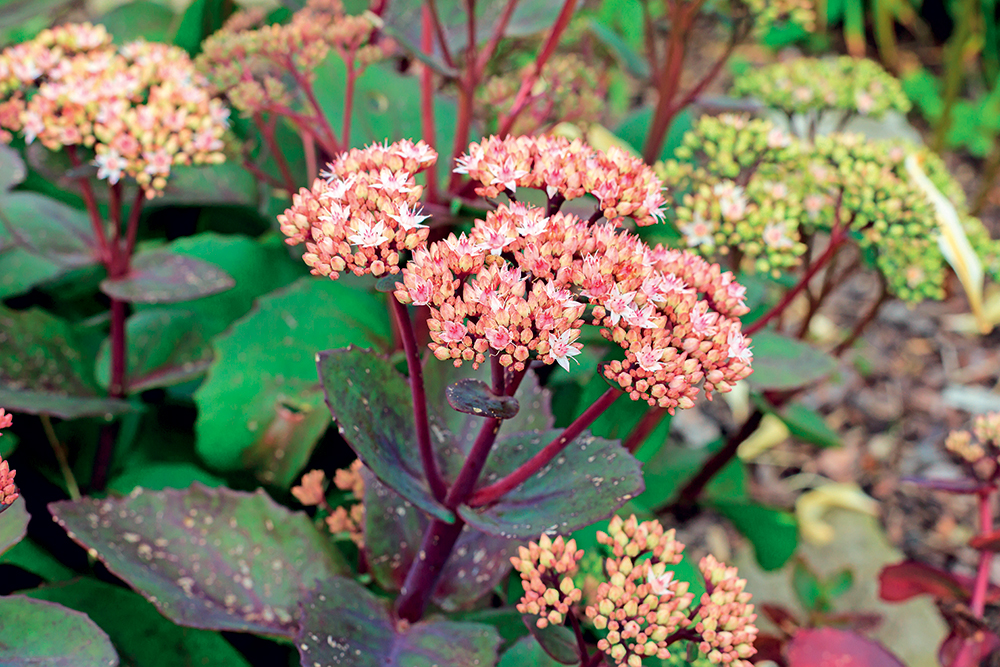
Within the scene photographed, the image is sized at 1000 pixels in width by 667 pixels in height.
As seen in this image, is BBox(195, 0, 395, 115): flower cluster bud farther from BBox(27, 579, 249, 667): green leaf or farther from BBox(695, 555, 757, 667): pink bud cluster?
BBox(695, 555, 757, 667): pink bud cluster

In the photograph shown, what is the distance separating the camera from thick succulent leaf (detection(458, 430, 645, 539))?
602 millimetres

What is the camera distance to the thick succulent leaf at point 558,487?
602 millimetres

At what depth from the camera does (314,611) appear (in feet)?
2.19

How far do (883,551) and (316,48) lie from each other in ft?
4.96

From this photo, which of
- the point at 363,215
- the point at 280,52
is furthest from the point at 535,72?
the point at 363,215

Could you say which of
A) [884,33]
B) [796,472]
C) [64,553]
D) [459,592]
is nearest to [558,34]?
[459,592]

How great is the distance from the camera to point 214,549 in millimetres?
799

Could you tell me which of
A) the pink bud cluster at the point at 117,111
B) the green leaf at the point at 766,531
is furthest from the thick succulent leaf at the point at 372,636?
the green leaf at the point at 766,531

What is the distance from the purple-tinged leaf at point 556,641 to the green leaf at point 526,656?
0.20 ft

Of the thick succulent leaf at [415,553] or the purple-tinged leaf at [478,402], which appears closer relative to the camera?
the purple-tinged leaf at [478,402]

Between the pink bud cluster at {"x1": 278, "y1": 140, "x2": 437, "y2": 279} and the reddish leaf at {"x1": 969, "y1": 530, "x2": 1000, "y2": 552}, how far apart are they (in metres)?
0.72

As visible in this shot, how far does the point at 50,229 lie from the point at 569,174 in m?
0.75

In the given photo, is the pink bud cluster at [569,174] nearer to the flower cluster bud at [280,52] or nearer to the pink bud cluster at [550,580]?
the pink bud cluster at [550,580]

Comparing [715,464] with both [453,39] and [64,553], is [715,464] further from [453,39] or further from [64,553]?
[64,553]
